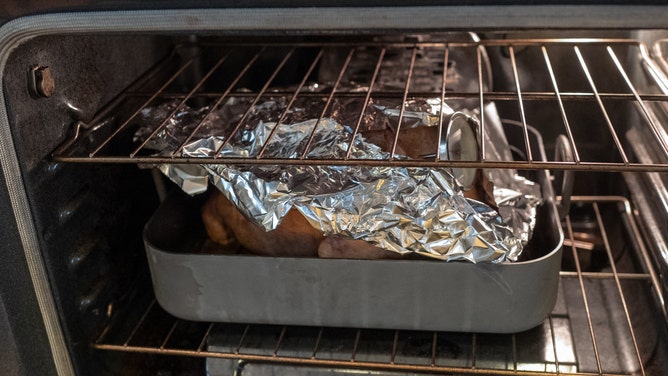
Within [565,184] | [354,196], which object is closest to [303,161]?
[354,196]

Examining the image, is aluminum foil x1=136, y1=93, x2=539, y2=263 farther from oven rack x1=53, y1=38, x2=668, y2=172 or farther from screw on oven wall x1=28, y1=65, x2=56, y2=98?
screw on oven wall x1=28, y1=65, x2=56, y2=98

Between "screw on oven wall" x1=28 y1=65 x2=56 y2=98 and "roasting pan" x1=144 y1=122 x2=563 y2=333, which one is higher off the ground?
"screw on oven wall" x1=28 y1=65 x2=56 y2=98

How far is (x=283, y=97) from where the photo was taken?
1031 mm

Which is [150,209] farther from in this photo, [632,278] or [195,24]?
[632,278]

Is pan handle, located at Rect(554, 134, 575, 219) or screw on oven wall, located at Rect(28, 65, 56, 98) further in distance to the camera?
pan handle, located at Rect(554, 134, 575, 219)

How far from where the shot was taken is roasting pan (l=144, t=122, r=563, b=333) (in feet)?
2.78

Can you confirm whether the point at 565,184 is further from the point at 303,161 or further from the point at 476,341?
the point at 303,161

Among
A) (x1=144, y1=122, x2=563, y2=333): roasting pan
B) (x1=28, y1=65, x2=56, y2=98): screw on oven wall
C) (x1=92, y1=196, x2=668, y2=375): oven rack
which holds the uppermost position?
(x1=28, y1=65, x2=56, y2=98): screw on oven wall

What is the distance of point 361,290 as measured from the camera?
0.88 m

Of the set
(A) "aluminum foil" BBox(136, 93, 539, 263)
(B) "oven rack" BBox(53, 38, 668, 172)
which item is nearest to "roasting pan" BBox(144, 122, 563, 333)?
(A) "aluminum foil" BBox(136, 93, 539, 263)

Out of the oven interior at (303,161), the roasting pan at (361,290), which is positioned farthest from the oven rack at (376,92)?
the roasting pan at (361,290)

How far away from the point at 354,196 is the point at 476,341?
281mm

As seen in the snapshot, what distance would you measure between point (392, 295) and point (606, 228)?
21.7 inches

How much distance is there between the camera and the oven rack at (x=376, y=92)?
0.87m
